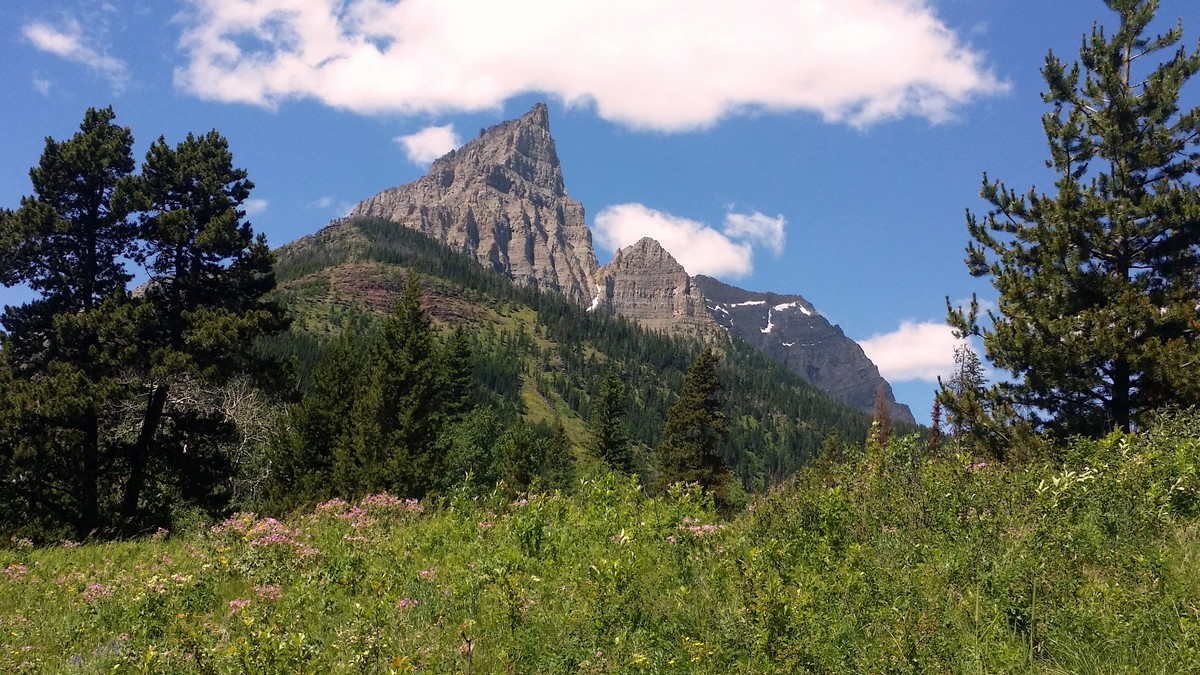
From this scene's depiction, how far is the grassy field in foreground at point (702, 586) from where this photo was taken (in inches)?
168

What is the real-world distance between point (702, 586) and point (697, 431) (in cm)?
3854

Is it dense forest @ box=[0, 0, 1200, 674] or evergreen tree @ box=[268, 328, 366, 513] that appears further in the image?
evergreen tree @ box=[268, 328, 366, 513]

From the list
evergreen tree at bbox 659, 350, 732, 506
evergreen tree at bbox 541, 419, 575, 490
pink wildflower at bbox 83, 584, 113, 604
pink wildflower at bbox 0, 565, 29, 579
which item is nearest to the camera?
pink wildflower at bbox 83, 584, 113, 604

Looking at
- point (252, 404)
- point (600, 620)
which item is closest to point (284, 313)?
point (252, 404)

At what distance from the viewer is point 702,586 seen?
5945 millimetres

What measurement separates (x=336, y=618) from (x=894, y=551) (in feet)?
16.2

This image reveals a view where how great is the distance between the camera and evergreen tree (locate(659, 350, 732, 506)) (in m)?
42.8

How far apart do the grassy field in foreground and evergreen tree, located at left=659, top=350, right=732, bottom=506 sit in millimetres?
33492

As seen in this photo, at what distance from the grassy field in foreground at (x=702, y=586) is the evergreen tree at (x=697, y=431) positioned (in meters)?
33.5

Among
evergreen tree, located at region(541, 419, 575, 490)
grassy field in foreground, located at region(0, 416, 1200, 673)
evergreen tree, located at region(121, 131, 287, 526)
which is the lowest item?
evergreen tree, located at region(541, 419, 575, 490)

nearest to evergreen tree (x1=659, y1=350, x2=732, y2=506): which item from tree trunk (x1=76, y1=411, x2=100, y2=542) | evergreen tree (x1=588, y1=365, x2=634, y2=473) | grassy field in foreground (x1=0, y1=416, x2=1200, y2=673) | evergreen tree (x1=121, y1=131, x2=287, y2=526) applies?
evergreen tree (x1=588, y1=365, x2=634, y2=473)

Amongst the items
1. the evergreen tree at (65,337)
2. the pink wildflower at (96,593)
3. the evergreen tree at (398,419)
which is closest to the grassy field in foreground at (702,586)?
the pink wildflower at (96,593)

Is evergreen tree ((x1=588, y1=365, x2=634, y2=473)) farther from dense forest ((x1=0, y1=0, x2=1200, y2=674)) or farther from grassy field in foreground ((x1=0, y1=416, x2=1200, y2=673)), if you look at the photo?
grassy field in foreground ((x1=0, y1=416, x2=1200, y2=673))

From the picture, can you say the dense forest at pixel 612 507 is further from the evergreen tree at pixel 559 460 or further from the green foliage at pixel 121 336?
the evergreen tree at pixel 559 460
